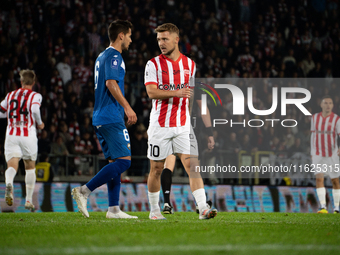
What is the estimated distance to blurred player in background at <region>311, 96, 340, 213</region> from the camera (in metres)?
9.21

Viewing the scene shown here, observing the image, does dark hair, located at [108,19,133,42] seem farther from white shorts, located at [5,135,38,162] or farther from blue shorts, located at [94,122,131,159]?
white shorts, located at [5,135,38,162]

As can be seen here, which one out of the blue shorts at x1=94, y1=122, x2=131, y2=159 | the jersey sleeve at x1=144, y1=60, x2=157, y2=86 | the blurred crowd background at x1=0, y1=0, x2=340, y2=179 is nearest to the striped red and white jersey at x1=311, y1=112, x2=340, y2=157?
the blurred crowd background at x1=0, y1=0, x2=340, y2=179

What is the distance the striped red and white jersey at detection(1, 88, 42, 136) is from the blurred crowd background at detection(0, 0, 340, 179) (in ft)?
10.3

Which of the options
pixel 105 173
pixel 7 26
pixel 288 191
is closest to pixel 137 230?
pixel 105 173

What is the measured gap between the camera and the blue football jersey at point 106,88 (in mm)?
5527

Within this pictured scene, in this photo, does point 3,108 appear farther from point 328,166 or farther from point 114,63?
point 328,166

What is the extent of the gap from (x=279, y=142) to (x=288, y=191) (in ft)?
6.51

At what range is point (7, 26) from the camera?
45.2 feet

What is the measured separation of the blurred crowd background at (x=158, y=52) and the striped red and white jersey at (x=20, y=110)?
315cm

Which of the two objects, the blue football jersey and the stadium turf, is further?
the blue football jersey

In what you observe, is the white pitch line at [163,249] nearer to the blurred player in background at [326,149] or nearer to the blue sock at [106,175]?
the blue sock at [106,175]

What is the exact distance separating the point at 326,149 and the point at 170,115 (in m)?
4.89

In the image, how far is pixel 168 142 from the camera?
5539mm

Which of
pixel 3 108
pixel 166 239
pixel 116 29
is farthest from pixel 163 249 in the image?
pixel 3 108
